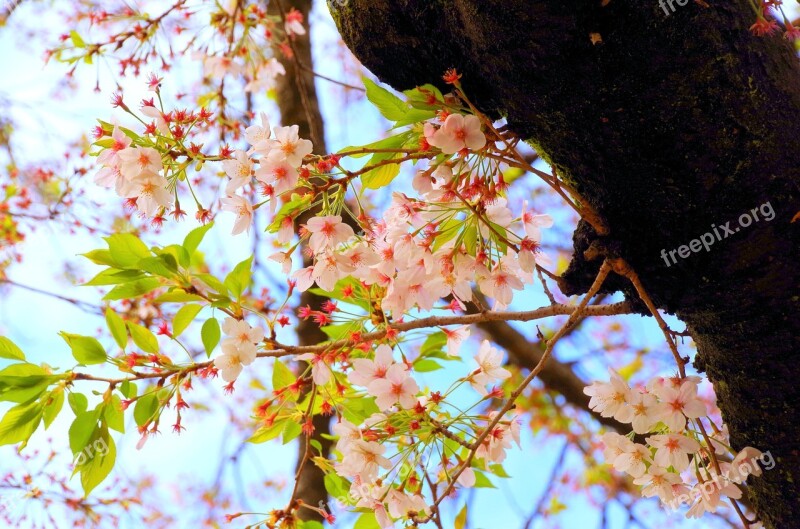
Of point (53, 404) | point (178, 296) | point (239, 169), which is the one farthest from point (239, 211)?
point (53, 404)

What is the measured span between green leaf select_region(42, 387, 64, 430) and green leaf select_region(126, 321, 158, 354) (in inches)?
4.7

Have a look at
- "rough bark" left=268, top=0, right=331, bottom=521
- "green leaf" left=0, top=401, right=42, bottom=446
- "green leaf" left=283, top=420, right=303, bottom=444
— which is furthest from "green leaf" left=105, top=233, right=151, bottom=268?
"rough bark" left=268, top=0, right=331, bottom=521

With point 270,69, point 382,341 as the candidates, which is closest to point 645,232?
point 382,341

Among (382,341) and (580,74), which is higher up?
(580,74)

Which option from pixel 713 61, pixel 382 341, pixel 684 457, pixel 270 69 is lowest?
pixel 684 457

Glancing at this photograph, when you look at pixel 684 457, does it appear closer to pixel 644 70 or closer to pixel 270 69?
pixel 644 70

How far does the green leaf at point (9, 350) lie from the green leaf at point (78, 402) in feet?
0.33

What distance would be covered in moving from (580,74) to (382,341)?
471 millimetres

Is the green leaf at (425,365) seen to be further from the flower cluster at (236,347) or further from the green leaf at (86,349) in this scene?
the green leaf at (86,349)

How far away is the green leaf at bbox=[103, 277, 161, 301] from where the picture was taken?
826 mm

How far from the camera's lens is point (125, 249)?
2.72 feet

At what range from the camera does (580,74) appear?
0.63 m

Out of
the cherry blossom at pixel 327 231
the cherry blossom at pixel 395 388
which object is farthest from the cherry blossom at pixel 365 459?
the cherry blossom at pixel 327 231

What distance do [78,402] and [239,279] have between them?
26 cm
